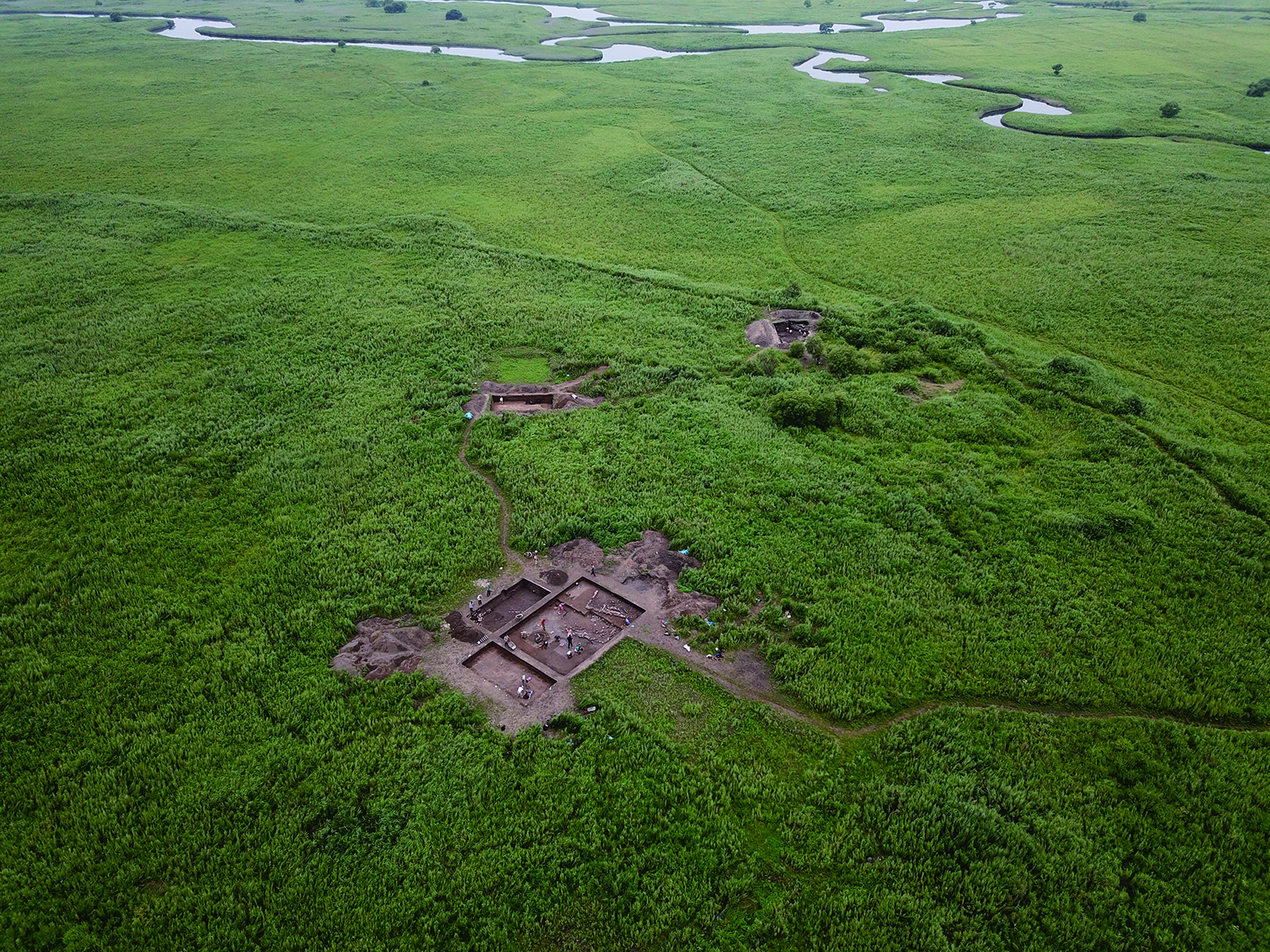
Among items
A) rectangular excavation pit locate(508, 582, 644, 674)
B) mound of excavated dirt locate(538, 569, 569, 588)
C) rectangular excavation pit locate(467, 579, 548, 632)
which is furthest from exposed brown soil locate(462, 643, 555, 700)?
mound of excavated dirt locate(538, 569, 569, 588)

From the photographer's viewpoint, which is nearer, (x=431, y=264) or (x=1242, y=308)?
(x=1242, y=308)

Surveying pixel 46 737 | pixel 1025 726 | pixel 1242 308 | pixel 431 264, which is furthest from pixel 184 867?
pixel 1242 308

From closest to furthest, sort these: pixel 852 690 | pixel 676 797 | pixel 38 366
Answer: pixel 676 797
pixel 852 690
pixel 38 366

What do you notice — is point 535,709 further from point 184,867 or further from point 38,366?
point 38,366

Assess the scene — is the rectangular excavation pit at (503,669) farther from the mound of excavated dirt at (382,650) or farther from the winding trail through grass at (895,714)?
the winding trail through grass at (895,714)

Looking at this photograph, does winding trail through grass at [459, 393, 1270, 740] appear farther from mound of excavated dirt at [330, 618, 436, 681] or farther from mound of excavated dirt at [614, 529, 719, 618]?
mound of excavated dirt at [330, 618, 436, 681]

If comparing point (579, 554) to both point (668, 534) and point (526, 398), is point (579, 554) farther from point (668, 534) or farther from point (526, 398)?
point (526, 398)
